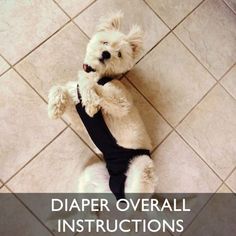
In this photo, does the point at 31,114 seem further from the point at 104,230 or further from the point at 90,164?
the point at 104,230

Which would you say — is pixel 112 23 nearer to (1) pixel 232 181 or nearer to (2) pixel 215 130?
(2) pixel 215 130

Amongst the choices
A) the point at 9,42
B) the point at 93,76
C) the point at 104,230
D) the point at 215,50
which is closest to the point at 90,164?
the point at 104,230

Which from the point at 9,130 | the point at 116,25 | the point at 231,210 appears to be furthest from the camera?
the point at 231,210

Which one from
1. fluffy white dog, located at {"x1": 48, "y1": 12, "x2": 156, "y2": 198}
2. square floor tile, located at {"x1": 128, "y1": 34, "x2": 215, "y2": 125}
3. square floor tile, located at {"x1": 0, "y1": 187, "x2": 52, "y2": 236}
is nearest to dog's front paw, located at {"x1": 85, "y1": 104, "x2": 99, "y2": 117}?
fluffy white dog, located at {"x1": 48, "y1": 12, "x2": 156, "y2": 198}

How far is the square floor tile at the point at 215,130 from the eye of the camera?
158 centimetres

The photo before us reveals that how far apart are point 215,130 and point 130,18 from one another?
611 millimetres

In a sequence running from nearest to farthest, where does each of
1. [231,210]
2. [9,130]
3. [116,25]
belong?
1. [116,25]
2. [9,130]
3. [231,210]

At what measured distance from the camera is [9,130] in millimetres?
1423

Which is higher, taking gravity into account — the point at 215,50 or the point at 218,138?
the point at 215,50

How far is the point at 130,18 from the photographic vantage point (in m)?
1.57

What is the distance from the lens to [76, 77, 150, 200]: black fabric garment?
128 centimetres

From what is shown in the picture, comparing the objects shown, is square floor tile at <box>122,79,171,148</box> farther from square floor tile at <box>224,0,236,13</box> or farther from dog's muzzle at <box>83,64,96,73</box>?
square floor tile at <box>224,0,236,13</box>

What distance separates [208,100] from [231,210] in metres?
0.49

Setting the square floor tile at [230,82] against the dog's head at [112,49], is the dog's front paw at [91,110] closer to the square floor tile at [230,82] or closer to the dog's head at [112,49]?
the dog's head at [112,49]
